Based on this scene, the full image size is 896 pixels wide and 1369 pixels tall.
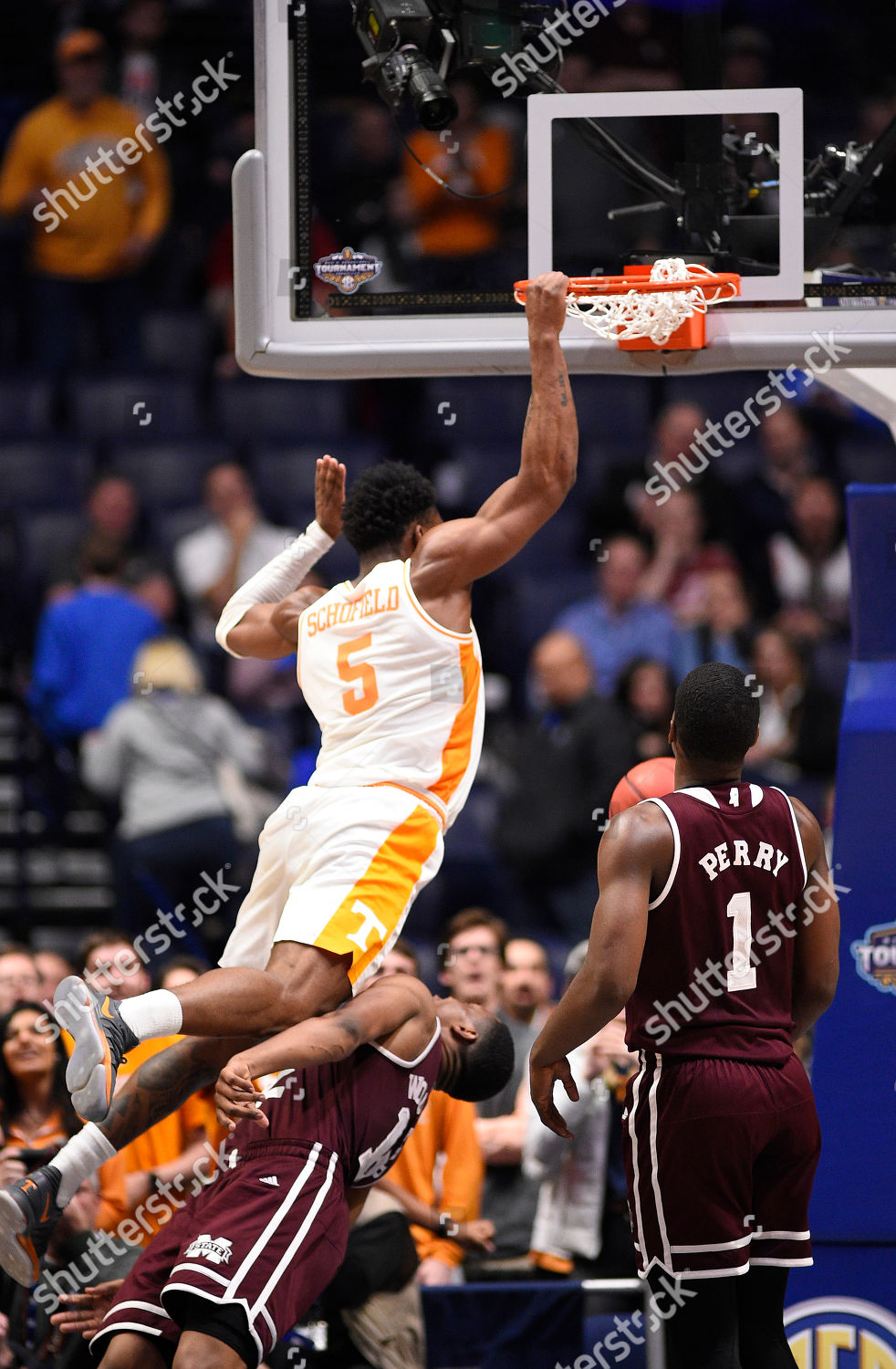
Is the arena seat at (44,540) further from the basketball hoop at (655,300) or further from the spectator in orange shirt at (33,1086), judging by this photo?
the basketball hoop at (655,300)

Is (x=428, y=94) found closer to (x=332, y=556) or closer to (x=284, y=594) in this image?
(x=284, y=594)

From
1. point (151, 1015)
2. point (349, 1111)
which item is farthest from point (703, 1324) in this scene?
point (151, 1015)

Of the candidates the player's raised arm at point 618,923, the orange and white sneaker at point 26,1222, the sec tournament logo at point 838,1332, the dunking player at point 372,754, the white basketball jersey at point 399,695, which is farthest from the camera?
the sec tournament logo at point 838,1332

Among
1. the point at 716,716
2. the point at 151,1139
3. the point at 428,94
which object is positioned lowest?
the point at 151,1139

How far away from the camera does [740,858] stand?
402 centimetres

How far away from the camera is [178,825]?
26.0ft

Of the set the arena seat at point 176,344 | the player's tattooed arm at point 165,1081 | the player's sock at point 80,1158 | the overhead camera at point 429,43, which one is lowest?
the player's sock at point 80,1158

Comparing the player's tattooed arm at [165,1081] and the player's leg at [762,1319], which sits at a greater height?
the player's tattooed arm at [165,1081]

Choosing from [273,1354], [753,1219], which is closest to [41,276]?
[273,1354]

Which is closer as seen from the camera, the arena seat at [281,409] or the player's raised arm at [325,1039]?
the player's raised arm at [325,1039]

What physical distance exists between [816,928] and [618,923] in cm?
57

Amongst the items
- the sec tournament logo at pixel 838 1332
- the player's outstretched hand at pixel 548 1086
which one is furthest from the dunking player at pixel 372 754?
the sec tournament logo at pixel 838 1332

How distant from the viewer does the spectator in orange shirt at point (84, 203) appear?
32.6 ft

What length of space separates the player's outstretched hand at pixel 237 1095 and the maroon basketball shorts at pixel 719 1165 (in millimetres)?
884
